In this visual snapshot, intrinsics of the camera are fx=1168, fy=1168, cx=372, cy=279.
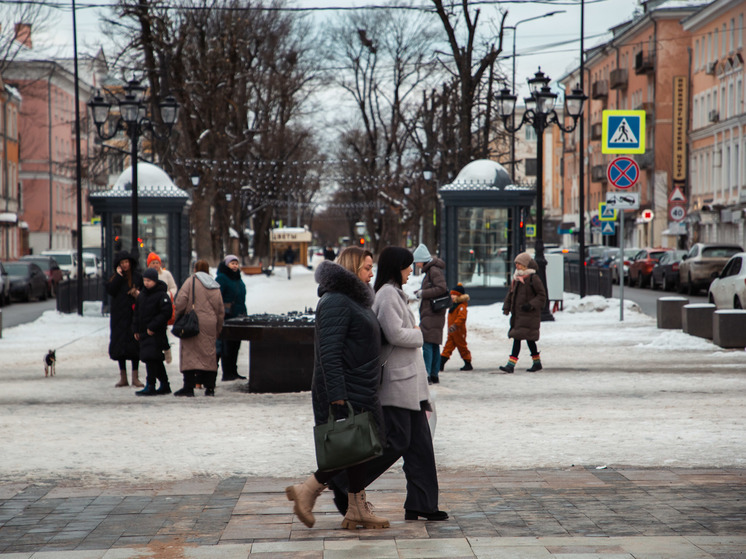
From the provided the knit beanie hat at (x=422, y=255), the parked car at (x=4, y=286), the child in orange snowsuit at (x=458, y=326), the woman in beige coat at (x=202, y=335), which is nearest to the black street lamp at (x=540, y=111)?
the child in orange snowsuit at (x=458, y=326)

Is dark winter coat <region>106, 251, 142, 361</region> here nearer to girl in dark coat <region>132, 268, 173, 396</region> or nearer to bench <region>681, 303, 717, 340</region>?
girl in dark coat <region>132, 268, 173, 396</region>

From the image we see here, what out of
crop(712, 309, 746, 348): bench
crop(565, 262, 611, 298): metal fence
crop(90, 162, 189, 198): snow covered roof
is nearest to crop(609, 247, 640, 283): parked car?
crop(565, 262, 611, 298): metal fence

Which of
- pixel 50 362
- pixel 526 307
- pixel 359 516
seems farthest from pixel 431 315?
pixel 359 516

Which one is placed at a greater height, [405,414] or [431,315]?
[431,315]

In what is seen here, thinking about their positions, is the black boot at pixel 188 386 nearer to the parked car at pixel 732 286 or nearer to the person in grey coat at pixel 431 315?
the person in grey coat at pixel 431 315

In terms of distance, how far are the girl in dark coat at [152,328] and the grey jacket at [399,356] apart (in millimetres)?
7003

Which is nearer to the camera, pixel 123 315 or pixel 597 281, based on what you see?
pixel 123 315

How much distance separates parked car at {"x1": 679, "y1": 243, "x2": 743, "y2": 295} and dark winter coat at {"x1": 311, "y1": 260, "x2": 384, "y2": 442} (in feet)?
103

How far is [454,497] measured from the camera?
720cm

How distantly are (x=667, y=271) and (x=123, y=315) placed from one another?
96.2 ft

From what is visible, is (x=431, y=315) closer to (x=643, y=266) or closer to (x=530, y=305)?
(x=530, y=305)

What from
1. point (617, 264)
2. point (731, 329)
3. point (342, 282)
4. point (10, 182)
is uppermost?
point (10, 182)

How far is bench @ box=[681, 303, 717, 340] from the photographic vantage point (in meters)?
19.7

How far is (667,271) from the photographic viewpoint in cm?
4019
